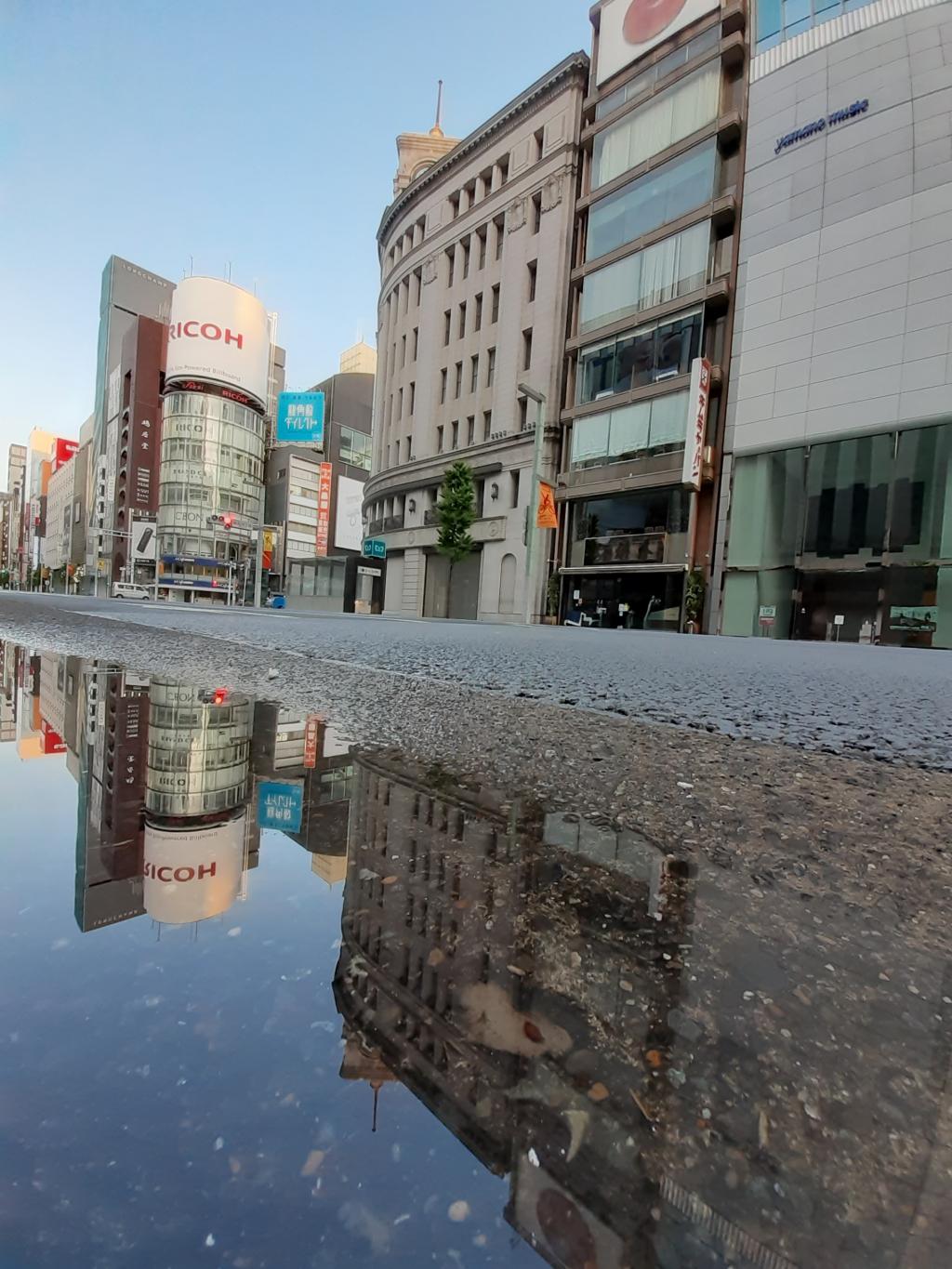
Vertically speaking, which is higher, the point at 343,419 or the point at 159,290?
the point at 159,290

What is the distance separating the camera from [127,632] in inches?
236

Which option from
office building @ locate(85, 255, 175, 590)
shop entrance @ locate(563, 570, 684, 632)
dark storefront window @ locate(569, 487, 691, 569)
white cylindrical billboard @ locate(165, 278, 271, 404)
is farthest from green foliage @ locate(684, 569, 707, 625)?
office building @ locate(85, 255, 175, 590)

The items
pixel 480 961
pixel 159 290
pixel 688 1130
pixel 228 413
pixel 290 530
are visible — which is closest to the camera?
pixel 688 1130

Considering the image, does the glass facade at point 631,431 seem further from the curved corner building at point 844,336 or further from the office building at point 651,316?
the curved corner building at point 844,336

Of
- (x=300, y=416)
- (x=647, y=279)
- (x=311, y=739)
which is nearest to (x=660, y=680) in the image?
(x=311, y=739)

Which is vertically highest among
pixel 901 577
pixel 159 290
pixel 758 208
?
pixel 159 290

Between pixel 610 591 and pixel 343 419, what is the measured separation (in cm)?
5694

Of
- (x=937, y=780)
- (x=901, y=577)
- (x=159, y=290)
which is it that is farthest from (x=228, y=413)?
(x=937, y=780)

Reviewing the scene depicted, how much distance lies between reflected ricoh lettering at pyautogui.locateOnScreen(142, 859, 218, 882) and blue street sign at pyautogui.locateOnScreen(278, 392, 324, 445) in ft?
150

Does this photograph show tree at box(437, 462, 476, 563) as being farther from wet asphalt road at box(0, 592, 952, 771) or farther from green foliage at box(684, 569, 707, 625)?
wet asphalt road at box(0, 592, 952, 771)

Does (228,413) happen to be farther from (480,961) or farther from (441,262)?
(480,961)

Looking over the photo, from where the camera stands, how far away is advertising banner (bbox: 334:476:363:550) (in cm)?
6738

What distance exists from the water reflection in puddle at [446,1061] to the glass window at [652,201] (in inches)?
1055

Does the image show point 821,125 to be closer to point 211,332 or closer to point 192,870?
point 192,870
